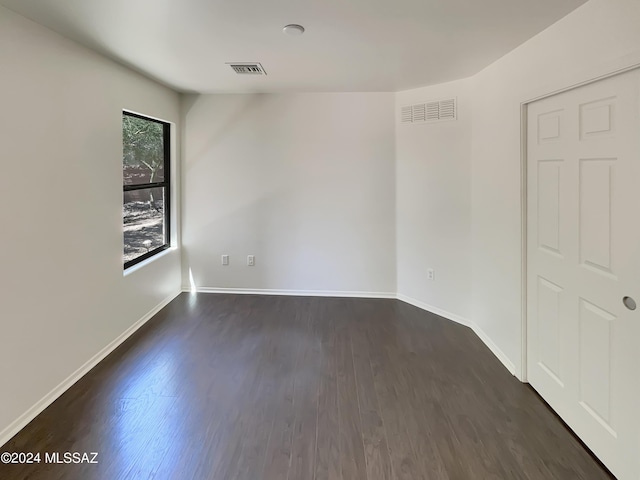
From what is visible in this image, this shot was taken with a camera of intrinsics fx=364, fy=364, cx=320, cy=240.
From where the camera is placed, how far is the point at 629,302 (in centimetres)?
167

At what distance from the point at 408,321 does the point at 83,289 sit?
2.90 metres

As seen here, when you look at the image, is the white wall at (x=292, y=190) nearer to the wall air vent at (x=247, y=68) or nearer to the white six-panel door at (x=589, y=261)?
the wall air vent at (x=247, y=68)

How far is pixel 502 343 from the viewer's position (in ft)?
9.60

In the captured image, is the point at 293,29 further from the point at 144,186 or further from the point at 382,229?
the point at 382,229

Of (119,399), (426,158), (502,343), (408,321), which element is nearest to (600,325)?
(502,343)

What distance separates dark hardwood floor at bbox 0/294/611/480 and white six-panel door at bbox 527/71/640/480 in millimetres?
228

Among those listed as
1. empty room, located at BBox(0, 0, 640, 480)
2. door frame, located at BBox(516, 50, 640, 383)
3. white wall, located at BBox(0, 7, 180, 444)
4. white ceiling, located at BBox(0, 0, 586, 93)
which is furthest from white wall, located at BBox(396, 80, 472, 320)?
white wall, located at BBox(0, 7, 180, 444)

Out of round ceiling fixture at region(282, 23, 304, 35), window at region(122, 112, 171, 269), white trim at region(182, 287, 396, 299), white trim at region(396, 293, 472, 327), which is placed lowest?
white trim at region(396, 293, 472, 327)

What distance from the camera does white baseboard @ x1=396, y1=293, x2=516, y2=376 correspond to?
283cm

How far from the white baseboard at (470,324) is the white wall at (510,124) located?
2.1 inches

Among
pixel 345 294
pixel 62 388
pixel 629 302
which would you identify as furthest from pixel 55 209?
pixel 629 302

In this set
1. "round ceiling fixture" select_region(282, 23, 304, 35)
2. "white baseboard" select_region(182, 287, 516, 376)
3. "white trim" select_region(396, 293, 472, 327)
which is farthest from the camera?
"white baseboard" select_region(182, 287, 516, 376)

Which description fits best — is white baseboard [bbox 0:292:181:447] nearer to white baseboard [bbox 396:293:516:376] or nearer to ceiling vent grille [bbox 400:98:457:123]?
white baseboard [bbox 396:293:516:376]

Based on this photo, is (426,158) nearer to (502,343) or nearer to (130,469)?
(502,343)
